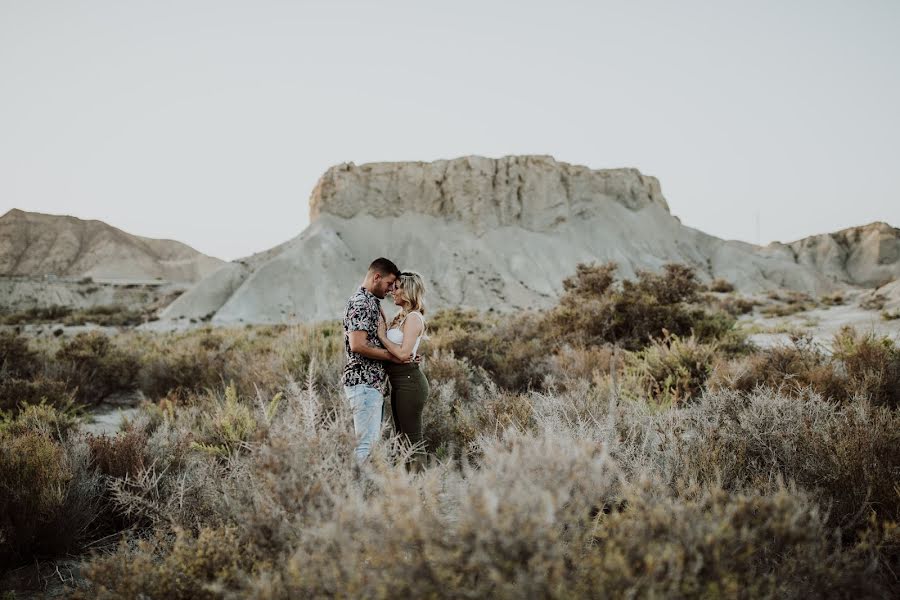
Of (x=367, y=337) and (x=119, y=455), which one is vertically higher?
(x=367, y=337)

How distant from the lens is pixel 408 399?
3.85 m

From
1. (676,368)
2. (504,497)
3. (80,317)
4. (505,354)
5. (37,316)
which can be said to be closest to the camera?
(504,497)

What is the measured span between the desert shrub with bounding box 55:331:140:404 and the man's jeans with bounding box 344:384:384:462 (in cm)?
524

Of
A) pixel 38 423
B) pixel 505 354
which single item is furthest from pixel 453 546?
pixel 505 354

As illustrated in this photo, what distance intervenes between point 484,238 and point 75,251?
245 ft

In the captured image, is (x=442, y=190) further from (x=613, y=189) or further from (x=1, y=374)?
(x=1, y=374)

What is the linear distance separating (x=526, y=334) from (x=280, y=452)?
729 centimetres

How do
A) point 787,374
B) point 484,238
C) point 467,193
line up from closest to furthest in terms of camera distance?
point 787,374 < point 484,238 < point 467,193

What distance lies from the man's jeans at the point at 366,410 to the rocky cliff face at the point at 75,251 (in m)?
76.0

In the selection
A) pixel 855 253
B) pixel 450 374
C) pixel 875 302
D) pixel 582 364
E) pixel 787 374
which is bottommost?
pixel 450 374

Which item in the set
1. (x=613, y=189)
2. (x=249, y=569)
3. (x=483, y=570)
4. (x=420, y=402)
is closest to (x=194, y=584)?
(x=249, y=569)

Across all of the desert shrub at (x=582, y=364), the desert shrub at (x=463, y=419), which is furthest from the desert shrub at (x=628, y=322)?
the desert shrub at (x=463, y=419)

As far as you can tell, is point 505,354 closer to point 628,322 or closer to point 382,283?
point 628,322

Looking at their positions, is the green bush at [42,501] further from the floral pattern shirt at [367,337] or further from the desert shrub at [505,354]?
the desert shrub at [505,354]
